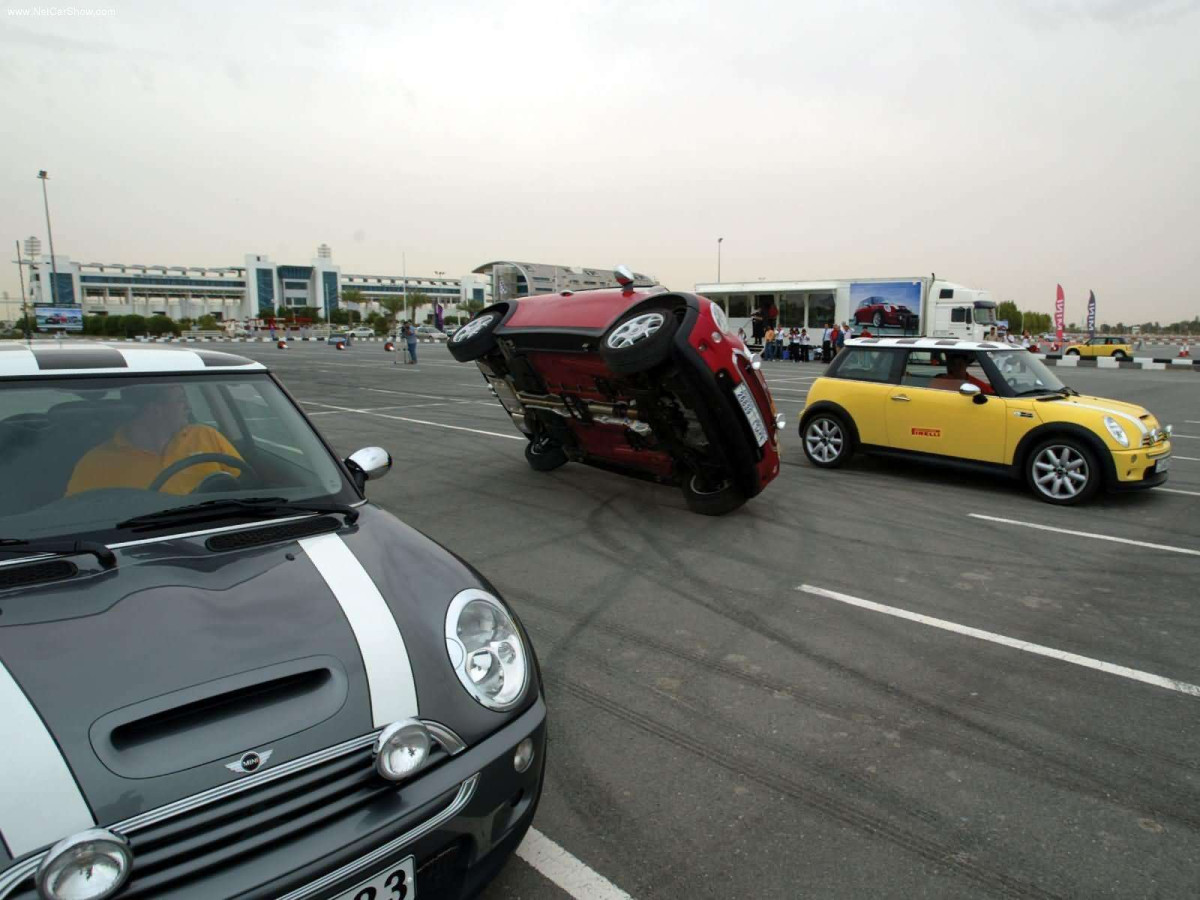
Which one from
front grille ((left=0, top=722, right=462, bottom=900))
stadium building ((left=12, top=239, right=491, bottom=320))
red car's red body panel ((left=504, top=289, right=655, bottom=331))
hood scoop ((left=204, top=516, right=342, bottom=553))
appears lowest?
front grille ((left=0, top=722, right=462, bottom=900))

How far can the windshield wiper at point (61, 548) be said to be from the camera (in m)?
2.22

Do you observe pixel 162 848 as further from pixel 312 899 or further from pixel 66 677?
pixel 66 677

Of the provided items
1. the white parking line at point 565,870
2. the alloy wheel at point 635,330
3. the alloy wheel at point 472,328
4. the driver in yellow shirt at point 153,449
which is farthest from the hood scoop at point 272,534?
the alloy wheel at point 472,328

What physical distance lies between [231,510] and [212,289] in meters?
145

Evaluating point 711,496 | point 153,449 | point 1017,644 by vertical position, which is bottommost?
point 1017,644

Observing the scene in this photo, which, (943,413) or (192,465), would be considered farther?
(943,413)

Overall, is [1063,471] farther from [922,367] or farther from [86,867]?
[86,867]

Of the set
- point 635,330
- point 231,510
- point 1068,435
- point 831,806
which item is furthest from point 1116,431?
point 231,510

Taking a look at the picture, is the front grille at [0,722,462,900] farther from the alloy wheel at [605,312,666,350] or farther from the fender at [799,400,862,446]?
the fender at [799,400,862,446]

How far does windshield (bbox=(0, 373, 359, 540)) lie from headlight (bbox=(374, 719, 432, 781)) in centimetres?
132

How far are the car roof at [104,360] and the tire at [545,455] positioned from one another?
16.1ft

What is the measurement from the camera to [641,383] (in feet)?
19.6

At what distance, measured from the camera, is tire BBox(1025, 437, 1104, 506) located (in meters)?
7.02

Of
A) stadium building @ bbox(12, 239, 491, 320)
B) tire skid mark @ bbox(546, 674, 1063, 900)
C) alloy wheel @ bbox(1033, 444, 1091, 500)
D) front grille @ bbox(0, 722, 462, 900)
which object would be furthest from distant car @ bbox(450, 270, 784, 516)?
stadium building @ bbox(12, 239, 491, 320)
